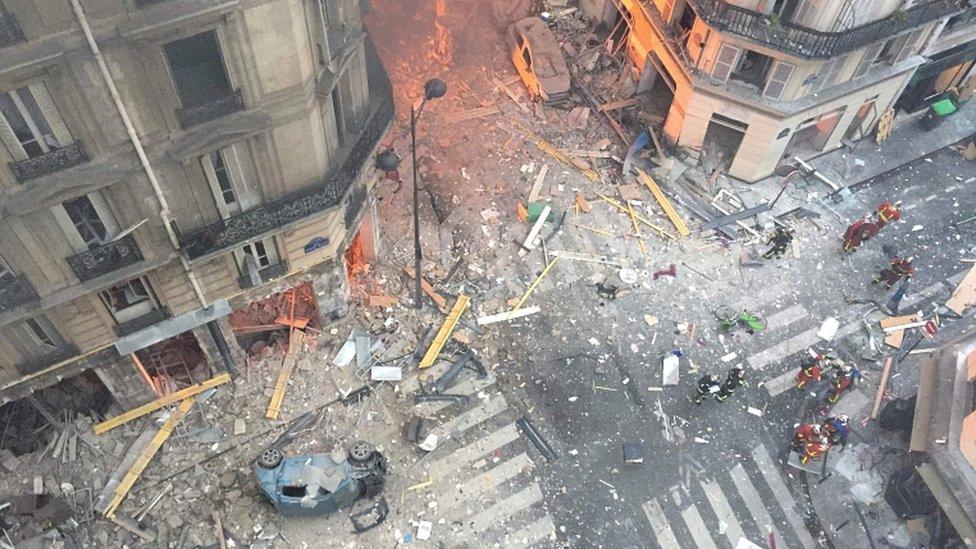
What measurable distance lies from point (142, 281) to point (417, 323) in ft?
30.1

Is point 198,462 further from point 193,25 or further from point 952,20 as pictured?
point 952,20

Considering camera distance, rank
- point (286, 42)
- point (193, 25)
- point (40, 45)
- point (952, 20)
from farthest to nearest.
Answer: point (952, 20) < point (286, 42) < point (193, 25) < point (40, 45)

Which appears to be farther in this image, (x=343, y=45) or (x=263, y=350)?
(x=263, y=350)

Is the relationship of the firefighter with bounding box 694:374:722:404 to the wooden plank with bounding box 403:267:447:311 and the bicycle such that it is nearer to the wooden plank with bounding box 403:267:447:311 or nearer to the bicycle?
the bicycle

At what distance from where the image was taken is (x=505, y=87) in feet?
103

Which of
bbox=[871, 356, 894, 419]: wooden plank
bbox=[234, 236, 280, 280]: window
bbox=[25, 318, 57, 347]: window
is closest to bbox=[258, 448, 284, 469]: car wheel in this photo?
bbox=[234, 236, 280, 280]: window

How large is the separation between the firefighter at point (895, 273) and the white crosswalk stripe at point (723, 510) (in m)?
10.9

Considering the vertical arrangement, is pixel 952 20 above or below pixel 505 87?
above

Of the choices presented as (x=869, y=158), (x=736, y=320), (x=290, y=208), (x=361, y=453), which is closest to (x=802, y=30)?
(x=736, y=320)

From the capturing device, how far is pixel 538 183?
1117 inches

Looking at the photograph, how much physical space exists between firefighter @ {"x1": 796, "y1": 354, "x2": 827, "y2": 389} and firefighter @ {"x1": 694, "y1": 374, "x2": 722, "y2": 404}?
2.78m

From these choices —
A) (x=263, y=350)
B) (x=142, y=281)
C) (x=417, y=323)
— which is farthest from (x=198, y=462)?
(x=417, y=323)

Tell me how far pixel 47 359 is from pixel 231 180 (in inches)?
268

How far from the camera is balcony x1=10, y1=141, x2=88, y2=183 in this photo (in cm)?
1344
